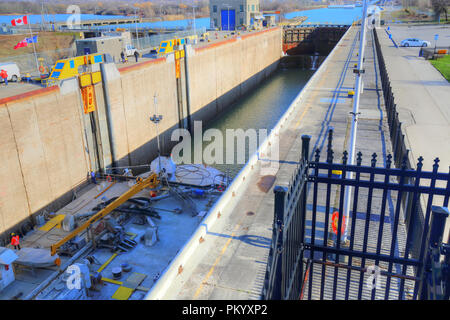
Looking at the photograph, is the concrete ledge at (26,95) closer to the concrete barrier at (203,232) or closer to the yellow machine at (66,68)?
the yellow machine at (66,68)

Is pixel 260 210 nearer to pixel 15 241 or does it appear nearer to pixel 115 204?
pixel 115 204

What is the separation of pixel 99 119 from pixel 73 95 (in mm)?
2747

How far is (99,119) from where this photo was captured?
80.9ft

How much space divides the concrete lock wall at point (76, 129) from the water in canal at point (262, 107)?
11.5ft

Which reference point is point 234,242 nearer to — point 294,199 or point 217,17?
point 294,199

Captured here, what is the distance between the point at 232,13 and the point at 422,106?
219ft

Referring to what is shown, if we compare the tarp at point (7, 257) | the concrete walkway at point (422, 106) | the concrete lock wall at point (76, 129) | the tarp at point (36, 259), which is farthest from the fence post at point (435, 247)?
the concrete lock wall at point (76, 129)

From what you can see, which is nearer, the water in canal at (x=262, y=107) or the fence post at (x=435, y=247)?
the fence post at (x=435, y=247)

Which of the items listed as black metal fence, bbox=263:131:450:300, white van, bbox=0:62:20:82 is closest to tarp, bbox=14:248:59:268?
black metal fence, bbox=263:131:450:300

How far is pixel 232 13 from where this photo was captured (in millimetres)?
86438

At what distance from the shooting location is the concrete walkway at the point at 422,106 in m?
18.6

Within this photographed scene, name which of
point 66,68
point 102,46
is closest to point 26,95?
point 66,68

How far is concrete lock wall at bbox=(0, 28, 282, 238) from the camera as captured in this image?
1833cm
